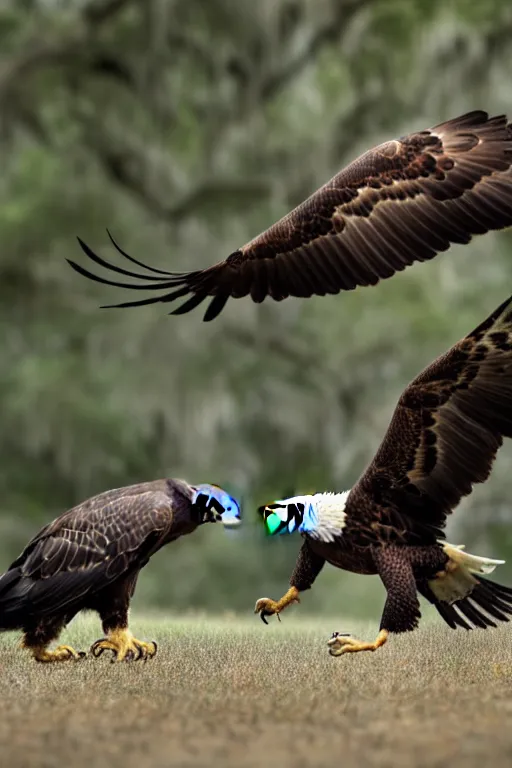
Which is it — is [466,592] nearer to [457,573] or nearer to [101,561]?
[457,573]

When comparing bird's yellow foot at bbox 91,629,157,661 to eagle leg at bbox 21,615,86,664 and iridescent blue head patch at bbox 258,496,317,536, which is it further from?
iridescent blue head patch at bbox 258,496,317,536

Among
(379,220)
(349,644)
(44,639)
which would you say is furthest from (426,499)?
(44,639)

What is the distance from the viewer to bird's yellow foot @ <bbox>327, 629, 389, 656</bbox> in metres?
5.62

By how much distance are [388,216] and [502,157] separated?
57cm

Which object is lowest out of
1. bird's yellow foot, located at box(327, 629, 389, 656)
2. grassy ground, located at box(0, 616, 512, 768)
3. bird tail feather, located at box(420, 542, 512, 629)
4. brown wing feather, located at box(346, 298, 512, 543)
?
grassy ground, located at box(0, 616, 512, 768)

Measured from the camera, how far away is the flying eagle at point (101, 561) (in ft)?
18.8

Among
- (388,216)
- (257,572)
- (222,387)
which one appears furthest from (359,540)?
(222,387)

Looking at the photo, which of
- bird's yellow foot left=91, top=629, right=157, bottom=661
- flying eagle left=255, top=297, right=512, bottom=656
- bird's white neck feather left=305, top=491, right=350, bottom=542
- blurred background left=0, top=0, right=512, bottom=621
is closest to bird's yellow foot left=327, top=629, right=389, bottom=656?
flying eagle left=255, top=297, right=512, bottom=656

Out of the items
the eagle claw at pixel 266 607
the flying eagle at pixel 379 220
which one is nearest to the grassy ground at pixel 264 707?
the eagle claw at pixel 266 607

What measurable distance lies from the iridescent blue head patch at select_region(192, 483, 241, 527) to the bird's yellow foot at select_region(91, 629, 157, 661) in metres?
0.60

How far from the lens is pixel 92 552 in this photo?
5.75m

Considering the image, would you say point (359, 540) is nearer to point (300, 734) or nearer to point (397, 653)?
point (397, 653)

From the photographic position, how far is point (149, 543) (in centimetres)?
575

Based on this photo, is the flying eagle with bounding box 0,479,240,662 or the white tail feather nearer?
the flying eagle with bounding box 0,479,240,662
